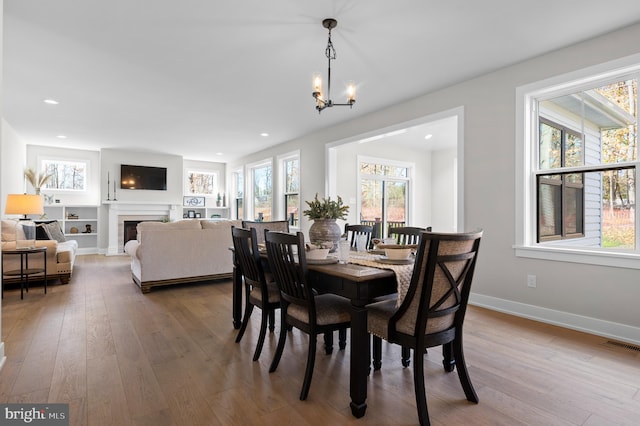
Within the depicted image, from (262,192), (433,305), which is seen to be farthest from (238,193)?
(433,305)

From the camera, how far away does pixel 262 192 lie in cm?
848

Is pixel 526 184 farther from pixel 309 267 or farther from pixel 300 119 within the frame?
pixel 300 119

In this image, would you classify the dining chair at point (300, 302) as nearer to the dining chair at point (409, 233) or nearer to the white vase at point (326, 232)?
the white vase at point (326, 232)

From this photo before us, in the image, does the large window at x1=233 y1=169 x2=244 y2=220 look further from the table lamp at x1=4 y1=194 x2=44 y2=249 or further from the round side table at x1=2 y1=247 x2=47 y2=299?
the round side table at x1=2 y1=247 x2=47 y2=299

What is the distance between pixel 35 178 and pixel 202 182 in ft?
12.5

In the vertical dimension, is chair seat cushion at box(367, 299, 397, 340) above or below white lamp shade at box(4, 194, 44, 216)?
below

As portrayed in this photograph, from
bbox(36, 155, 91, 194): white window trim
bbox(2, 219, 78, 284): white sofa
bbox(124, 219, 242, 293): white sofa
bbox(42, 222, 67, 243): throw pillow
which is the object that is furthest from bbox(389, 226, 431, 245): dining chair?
bbox(36, 155, 91, 194): white window trim

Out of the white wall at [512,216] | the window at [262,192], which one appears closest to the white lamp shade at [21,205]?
the window at [262,192]

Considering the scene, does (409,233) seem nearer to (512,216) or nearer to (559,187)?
(512,216)

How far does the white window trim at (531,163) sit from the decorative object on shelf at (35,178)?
29.3 ft

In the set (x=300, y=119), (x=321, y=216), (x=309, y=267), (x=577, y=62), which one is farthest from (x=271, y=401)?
(x=300, y=119)

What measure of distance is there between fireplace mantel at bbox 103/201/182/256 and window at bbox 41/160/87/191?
33.4 inches

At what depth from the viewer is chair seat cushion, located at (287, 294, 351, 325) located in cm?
201

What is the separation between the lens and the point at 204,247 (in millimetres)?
4887
